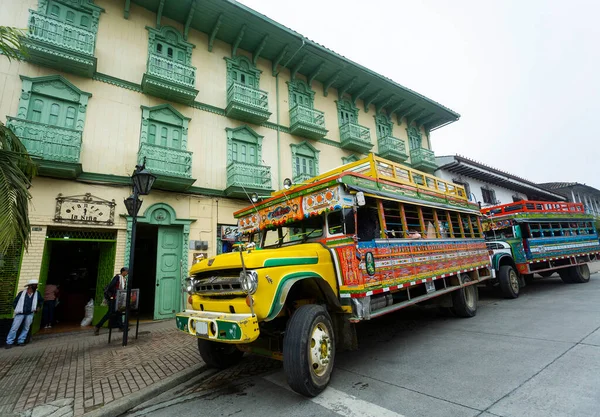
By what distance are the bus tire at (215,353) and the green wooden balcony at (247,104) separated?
9642 millimetres

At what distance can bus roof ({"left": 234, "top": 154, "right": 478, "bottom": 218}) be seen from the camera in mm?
4785

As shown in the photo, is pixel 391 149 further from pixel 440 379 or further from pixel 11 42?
pixel 11 42

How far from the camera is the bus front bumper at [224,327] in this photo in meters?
3.17

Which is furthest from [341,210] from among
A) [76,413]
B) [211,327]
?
[76,413]

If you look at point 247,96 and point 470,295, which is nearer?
point 470,295

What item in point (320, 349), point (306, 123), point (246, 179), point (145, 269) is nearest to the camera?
point (320, 349)

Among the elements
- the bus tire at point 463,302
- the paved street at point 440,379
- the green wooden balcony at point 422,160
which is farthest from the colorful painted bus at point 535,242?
the green wooden balcony at point 422,160

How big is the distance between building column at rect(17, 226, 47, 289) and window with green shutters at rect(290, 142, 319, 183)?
30.7ft

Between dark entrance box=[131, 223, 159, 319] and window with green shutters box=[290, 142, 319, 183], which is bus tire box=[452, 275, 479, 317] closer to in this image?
window with green shutters box=[290, 142, 319, 183]

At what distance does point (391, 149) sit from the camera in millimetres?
17219

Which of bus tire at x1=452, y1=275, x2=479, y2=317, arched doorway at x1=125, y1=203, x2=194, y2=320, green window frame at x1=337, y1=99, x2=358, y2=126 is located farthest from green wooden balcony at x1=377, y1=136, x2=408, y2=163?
arched doorway at x1=125, y1=203, x2=194, y2=320

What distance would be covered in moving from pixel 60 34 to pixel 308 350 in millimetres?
12052

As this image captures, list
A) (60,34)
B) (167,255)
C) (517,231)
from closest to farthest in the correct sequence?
(60,34), (167,255), (517,231)

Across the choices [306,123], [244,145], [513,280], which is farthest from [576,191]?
[244,145]
